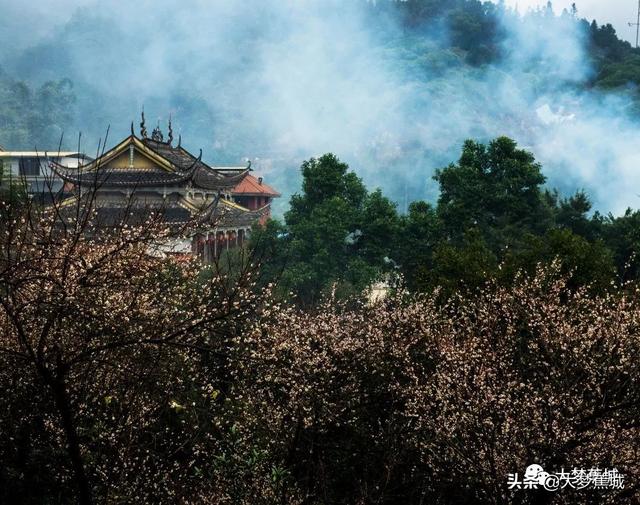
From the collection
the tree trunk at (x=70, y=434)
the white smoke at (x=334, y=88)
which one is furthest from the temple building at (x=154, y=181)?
the white smoke at (x=334, y=88)

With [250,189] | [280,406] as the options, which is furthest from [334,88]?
[280,406]

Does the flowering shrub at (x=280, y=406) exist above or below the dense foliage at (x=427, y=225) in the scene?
below

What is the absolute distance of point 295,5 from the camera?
167 m

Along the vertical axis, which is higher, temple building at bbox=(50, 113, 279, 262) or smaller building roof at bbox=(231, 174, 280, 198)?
smaller building roof at bbox=(231, 174, 280, 198)

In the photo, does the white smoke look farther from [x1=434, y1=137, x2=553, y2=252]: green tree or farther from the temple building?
the temple building

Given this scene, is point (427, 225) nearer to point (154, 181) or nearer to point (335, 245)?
point (335, 245)

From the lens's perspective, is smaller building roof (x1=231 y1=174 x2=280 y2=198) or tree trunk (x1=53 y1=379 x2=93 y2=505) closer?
tree trunk (x1=53 y1=379 x2=93 y2=505)

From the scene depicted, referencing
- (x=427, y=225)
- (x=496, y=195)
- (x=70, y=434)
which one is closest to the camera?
(x=70, y=434)

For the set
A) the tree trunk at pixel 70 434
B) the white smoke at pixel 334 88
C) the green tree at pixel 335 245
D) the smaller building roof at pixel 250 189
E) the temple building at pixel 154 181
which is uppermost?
the white smoke at pixel 334 88

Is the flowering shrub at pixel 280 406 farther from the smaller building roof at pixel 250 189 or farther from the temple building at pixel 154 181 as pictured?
the smaller building roof at pixel 250 189

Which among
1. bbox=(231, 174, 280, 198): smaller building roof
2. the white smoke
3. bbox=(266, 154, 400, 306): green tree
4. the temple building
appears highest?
the white smoke

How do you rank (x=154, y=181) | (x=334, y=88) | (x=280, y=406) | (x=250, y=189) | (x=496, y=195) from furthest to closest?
(x=334, y=88), (x=250, y=189), (x=154, y=181), (x=496, y=195), (x=280, y=406)

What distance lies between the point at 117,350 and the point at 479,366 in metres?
5.78

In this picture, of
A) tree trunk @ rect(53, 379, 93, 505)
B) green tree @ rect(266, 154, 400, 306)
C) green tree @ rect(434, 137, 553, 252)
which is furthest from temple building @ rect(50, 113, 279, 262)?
tree trunk @ rect(53, 379, 93, 505)
